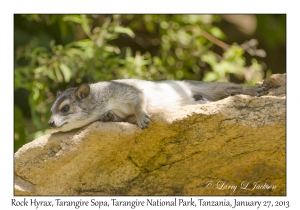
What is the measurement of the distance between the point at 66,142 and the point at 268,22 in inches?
272

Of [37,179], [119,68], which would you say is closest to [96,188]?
[37,179]

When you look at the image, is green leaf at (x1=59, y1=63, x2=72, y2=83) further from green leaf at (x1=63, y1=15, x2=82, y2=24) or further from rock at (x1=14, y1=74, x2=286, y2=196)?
rock at (x1=14, y1=74, x2=286, y2=196)

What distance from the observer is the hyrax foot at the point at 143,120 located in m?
5.36

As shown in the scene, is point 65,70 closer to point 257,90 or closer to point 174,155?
point 174,155

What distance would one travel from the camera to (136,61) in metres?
8.52

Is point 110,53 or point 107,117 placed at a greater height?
point 110,53

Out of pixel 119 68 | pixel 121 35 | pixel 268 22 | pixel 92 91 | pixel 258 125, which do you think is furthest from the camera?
pixel 121 35

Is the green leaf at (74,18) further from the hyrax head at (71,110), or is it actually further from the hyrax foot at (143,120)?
the hyrax foot at (143,120)

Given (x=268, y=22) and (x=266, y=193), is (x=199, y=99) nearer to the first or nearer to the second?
(x=266, y=193)

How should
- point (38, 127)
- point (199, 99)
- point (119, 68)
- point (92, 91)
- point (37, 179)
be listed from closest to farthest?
point (37, 179) → point (92, 91) → point (199, 99) → point (38, 127) → point (119, 68)

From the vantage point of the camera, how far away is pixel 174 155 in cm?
547

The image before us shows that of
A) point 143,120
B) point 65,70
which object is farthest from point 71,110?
point 65,70

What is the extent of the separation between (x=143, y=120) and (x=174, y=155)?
1.90ft

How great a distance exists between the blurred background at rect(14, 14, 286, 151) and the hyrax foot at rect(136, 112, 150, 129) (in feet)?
8.69
